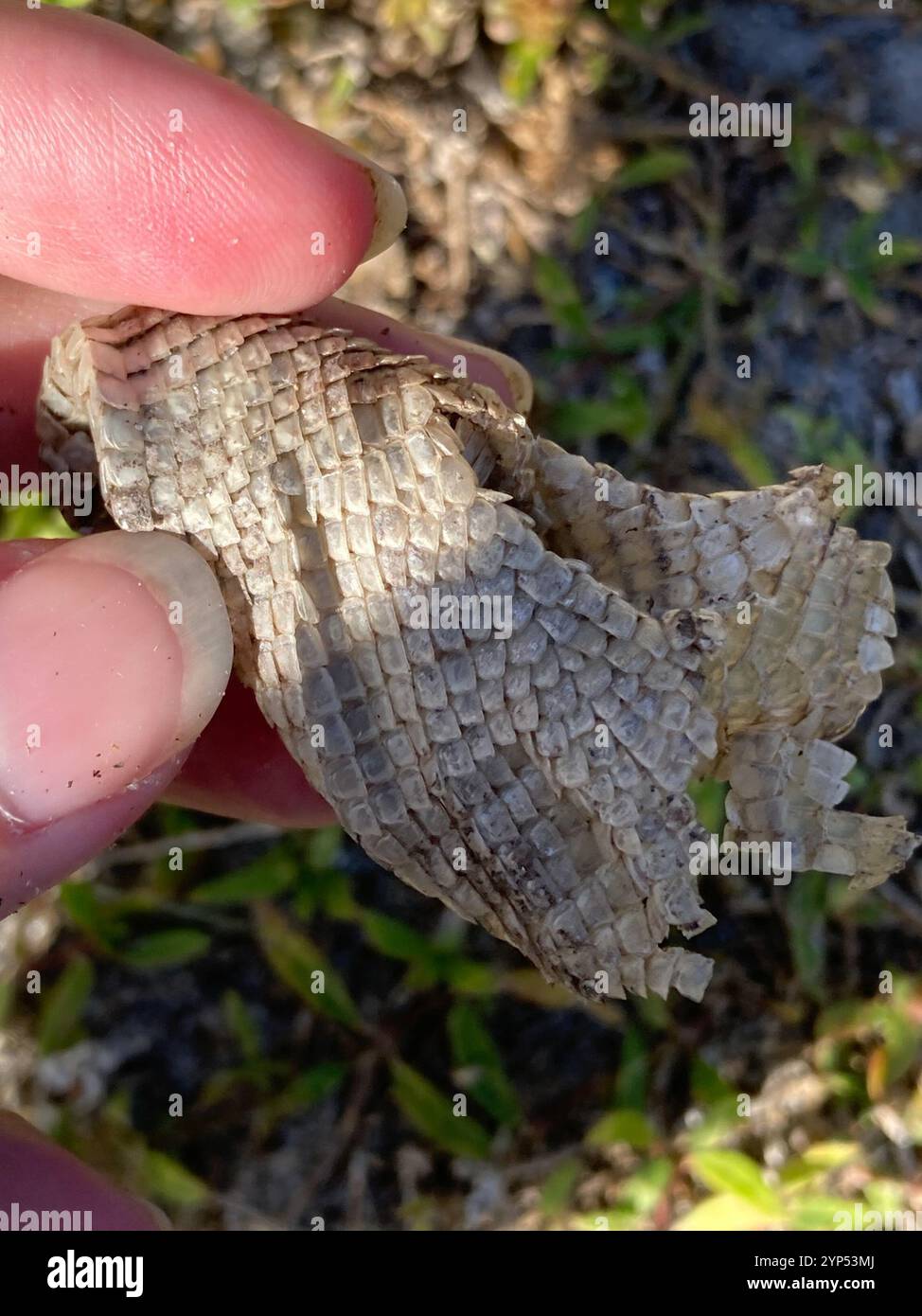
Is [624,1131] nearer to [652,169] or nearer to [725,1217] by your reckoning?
[725,1217]

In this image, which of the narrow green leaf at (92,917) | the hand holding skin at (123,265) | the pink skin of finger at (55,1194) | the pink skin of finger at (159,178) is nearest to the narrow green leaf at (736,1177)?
the pink skin of finger at (55,1194)

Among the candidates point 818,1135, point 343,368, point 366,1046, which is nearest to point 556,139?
point 343,368

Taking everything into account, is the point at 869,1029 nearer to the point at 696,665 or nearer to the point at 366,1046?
the point at 366,1046

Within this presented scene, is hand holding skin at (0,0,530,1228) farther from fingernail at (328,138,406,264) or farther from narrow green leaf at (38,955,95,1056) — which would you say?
narrow green leaf at (38,955,95,1056)

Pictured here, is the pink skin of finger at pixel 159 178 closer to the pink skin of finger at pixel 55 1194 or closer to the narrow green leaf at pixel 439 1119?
the pink skin of finger at pixel 55 1194

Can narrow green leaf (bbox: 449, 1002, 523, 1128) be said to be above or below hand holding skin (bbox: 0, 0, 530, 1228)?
below

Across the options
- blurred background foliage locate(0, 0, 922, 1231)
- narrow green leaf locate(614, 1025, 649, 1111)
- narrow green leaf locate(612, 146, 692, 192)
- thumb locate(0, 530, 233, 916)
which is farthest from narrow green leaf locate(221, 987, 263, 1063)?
narrow green leaf locate(612, 146, 692, 192)
